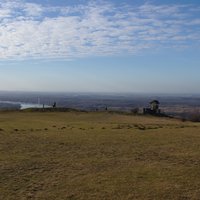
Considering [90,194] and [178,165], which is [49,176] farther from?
[178,165]

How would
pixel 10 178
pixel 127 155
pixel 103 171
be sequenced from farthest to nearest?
pixel 127 155 → pixel 103 171 → pixel 10 178

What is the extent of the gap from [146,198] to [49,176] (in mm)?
3747

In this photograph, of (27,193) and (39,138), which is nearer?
(27,193)

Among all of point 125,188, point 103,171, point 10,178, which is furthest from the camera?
point 103,171

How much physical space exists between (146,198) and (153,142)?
1090 cm

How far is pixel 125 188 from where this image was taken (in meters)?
11.3

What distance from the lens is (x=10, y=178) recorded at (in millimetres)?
12266

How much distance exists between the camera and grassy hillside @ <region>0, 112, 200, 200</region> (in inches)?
432

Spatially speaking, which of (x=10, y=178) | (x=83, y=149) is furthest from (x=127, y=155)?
(x=10, y=178)

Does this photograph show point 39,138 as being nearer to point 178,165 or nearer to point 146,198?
point 178,165

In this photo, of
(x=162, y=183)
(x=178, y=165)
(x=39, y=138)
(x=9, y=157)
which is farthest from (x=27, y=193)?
(x=39, y=138)

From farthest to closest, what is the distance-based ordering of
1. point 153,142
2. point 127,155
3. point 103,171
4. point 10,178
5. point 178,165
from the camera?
point 153,142 < point 127,155 < point 178,165 < point 103,171 < point 10,178

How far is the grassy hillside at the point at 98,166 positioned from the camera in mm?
10961

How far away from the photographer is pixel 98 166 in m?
14.4
